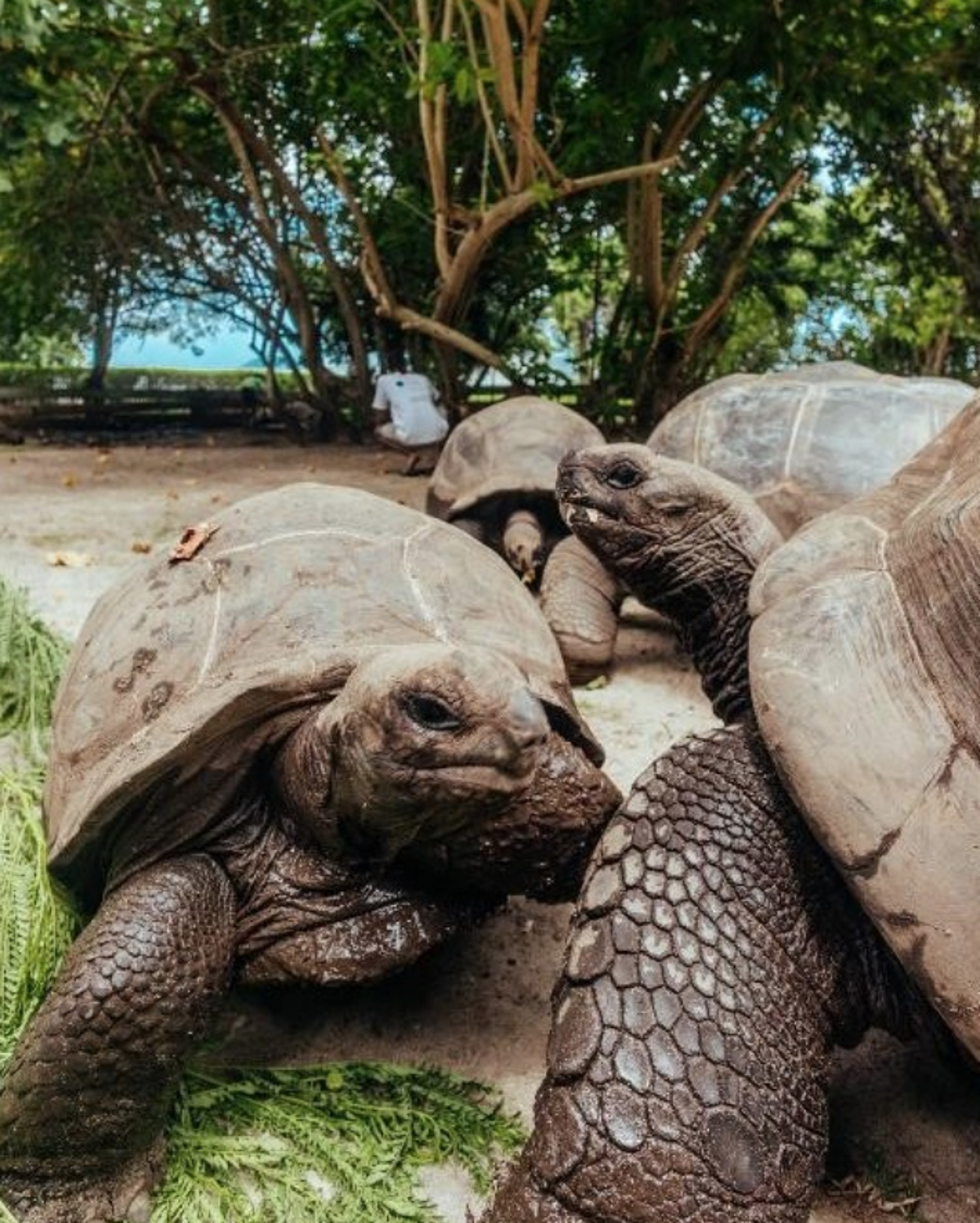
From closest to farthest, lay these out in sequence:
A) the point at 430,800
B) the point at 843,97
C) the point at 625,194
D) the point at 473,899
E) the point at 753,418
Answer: the point at 430,800, the point at 473,899, the point at 753,418, the point at 843,97, the point at 625,194

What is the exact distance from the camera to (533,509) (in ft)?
18.0

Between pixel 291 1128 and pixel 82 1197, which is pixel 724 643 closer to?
pixel 291 1128

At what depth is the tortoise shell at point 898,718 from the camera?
1.32 meters

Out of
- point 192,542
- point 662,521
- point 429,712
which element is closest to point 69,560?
point 192,542

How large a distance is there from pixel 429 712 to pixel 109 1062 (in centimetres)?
71

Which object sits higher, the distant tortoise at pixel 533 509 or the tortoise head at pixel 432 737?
the tortoise head at pixel 432 737

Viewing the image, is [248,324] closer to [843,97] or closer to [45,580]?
[843,97]

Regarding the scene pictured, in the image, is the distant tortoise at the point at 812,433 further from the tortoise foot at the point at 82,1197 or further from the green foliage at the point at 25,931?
the tortoise foot at the point at 82,1197

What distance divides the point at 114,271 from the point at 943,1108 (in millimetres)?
12427

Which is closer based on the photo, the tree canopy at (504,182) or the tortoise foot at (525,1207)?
the tortoise foot at (525,1207)

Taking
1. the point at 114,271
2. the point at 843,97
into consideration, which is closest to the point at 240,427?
the point at 114,271

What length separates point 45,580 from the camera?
4656mm

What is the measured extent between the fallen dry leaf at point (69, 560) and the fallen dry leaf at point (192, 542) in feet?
9.12

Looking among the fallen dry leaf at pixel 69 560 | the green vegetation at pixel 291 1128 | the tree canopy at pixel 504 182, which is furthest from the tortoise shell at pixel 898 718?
the tree canopy at pixel 504 182
